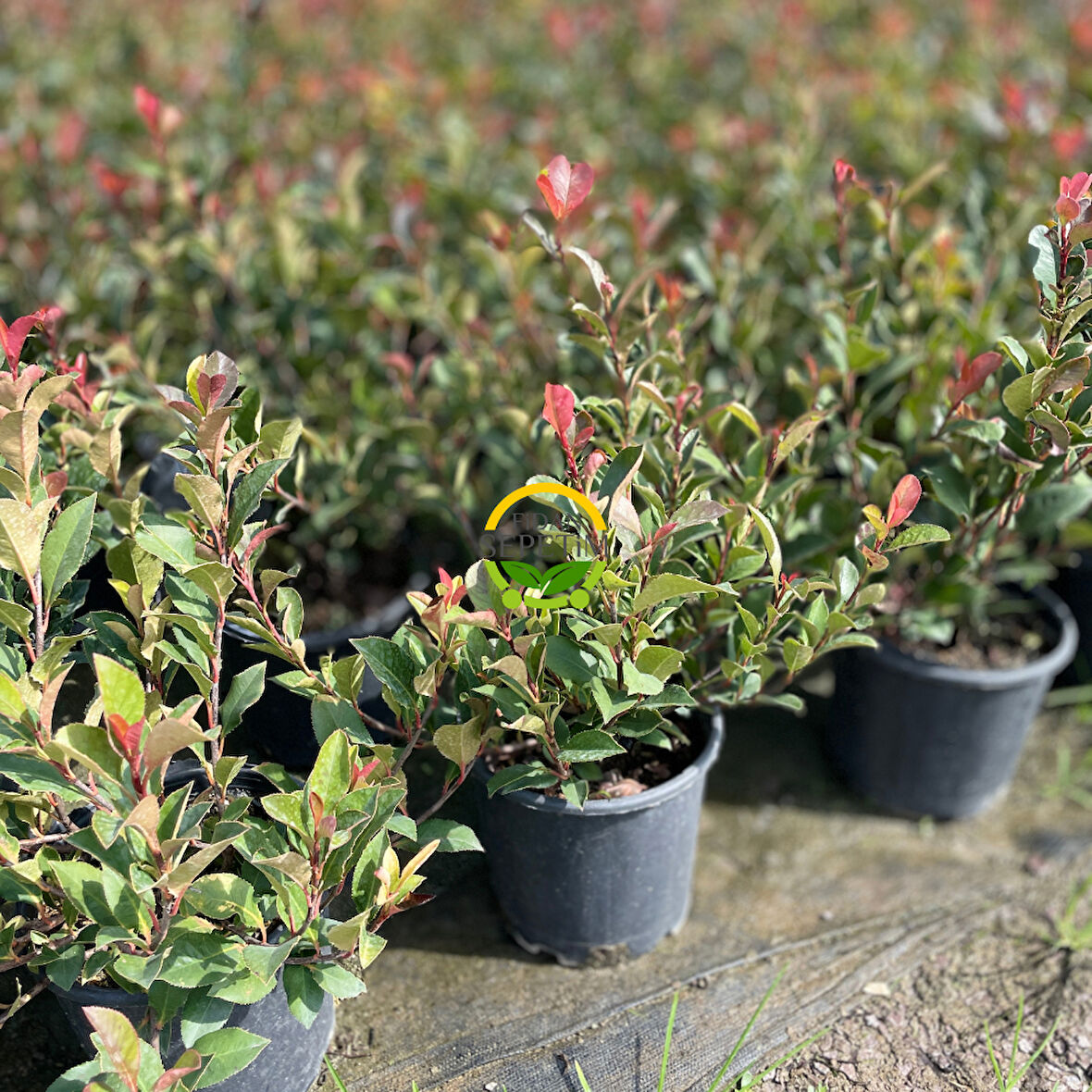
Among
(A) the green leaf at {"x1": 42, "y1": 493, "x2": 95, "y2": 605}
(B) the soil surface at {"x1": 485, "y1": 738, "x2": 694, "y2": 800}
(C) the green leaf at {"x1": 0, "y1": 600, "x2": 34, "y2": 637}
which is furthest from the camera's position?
(B) the soil surface at {"x1": 485, "y1": 738, "x2": 694, "y2": 800}

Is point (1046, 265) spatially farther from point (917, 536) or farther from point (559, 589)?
point (559, 589)

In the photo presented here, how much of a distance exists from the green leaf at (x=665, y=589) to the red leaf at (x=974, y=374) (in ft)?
2.21

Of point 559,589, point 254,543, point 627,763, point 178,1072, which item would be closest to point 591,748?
point 559,589

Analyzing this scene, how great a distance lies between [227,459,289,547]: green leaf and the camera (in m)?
1.50

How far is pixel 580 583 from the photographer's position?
62.2 inches

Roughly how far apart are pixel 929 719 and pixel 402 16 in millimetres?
4259

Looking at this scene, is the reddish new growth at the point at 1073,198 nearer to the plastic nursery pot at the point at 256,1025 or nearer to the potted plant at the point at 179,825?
the potted plant at the point at 179,825

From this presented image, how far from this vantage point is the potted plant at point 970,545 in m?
1.64

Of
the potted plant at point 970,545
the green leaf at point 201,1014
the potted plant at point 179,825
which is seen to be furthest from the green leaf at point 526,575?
the green leaf at point 201,1014

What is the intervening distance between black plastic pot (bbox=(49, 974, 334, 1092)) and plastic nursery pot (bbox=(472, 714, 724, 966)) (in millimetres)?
389

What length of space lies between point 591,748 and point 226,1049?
0.64 m

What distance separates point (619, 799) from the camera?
171 cm

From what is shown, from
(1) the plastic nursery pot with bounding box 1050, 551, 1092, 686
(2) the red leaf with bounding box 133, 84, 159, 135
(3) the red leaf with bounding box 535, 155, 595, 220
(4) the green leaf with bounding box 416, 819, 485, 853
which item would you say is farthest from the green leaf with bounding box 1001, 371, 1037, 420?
(2) the red leaf with bounding box 133, 84, 159, 135

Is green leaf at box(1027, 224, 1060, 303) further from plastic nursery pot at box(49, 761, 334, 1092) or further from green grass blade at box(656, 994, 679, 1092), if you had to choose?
plastic nursery pot at box(49, 761, 334, 1092)
